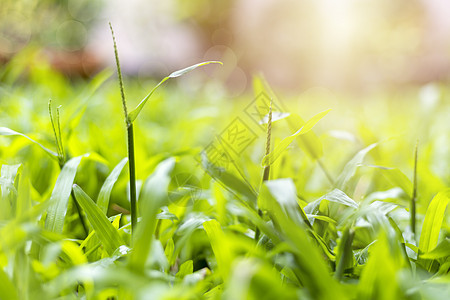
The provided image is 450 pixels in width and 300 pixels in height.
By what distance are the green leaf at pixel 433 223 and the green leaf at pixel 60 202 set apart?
39 centimetres

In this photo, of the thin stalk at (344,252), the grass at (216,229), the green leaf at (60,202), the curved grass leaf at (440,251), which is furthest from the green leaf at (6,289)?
the curved grass leaf at (440,251)

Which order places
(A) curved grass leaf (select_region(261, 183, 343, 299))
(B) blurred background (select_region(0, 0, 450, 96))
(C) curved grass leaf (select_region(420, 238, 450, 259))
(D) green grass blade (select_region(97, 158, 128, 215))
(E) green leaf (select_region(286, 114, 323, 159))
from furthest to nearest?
(B) blurred background (select_region(0, 0, 450, 96))
(E) green leaf (select_region(286, 114, 323, 159))
(D) green grass blade (select_region(97, 158, 128, 215))
(C) curved grass leaf (select_region(420, 238, 450, 259))
(A) curved grass leaf (select_region(261, 183, 343, 299))

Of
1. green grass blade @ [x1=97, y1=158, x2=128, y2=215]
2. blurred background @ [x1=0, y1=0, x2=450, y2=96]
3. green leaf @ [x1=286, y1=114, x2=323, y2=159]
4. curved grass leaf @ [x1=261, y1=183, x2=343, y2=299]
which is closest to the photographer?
curved grass leaf @ [x1=261, y1=183, x2=343, y2=299]

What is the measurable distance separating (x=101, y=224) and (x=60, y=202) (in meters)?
0.06

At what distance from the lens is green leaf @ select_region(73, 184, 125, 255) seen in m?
0.43

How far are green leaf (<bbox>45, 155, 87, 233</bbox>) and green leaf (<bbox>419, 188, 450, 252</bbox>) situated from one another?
0.39 metres

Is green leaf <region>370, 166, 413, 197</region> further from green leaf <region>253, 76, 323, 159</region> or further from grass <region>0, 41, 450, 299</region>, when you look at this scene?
green leaf <region>253, 76, 323, 159</region>

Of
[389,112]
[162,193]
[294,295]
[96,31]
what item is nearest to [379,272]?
[294,295]

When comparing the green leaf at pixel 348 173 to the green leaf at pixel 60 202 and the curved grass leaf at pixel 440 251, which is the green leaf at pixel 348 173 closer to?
the curved grass leaf at pixel 440 251

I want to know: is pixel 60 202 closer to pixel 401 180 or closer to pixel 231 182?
pixel 231 182

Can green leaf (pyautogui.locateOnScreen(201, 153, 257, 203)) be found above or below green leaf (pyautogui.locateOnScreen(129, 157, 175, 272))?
below

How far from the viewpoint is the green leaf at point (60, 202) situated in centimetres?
44

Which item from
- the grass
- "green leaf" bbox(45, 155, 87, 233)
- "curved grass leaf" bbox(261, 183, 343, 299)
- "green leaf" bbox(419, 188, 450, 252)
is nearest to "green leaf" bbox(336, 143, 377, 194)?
the grass

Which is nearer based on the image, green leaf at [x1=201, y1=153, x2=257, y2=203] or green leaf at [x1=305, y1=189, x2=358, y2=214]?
green leaf at [x1=305, y1=189, x2=358, y2=214]
